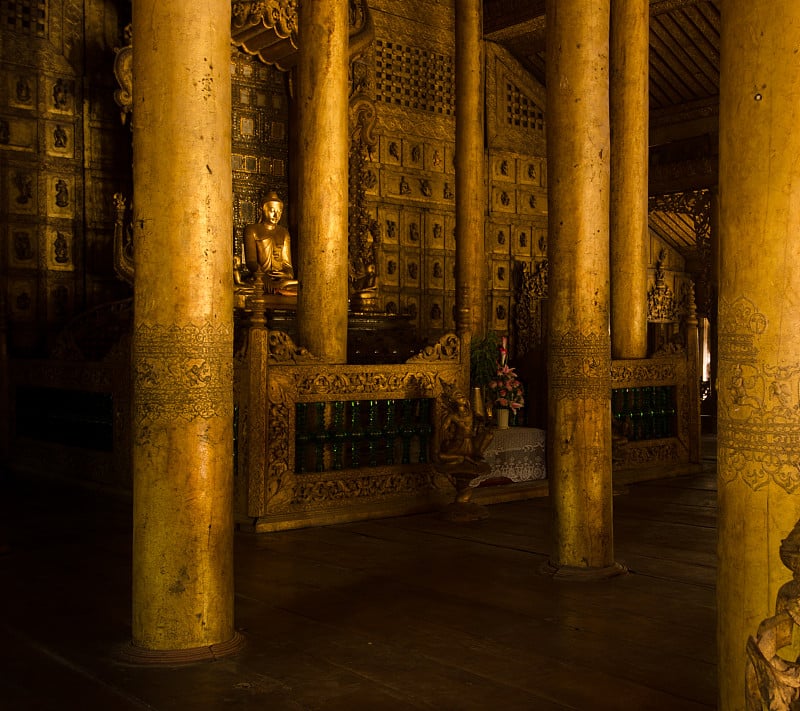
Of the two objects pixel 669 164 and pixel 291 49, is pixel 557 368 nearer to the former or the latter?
pixel 291 49

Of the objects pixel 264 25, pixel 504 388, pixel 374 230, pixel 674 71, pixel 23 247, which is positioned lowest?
pixel 504 388

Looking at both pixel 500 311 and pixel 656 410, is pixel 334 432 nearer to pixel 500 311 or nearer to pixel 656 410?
pixel 656 410

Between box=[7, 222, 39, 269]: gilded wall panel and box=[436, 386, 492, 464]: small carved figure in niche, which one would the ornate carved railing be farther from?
box=[7, 222, 39, 269]: gilded wall panel

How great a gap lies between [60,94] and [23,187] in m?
1.24

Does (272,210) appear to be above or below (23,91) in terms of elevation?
below

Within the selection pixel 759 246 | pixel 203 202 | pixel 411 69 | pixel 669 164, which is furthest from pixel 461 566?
pixel 669 164

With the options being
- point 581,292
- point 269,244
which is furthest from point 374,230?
point 581,292

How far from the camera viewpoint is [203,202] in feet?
12.7

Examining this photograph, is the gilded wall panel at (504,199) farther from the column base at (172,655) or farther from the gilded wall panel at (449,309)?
the column base at (172,655)

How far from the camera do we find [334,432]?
7082 mm

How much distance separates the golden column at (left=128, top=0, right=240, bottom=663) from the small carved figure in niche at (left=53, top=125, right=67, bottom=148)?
8163mm

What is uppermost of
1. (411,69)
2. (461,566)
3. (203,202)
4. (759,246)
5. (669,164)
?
(411,69)

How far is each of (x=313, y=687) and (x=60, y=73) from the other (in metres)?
9.92

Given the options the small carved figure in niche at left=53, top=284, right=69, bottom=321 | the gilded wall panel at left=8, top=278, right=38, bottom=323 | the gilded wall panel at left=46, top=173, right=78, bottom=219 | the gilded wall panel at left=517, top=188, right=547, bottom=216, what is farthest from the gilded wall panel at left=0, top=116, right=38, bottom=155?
the gilded wall panel at left=517, top=188, right=547, bottom=216
